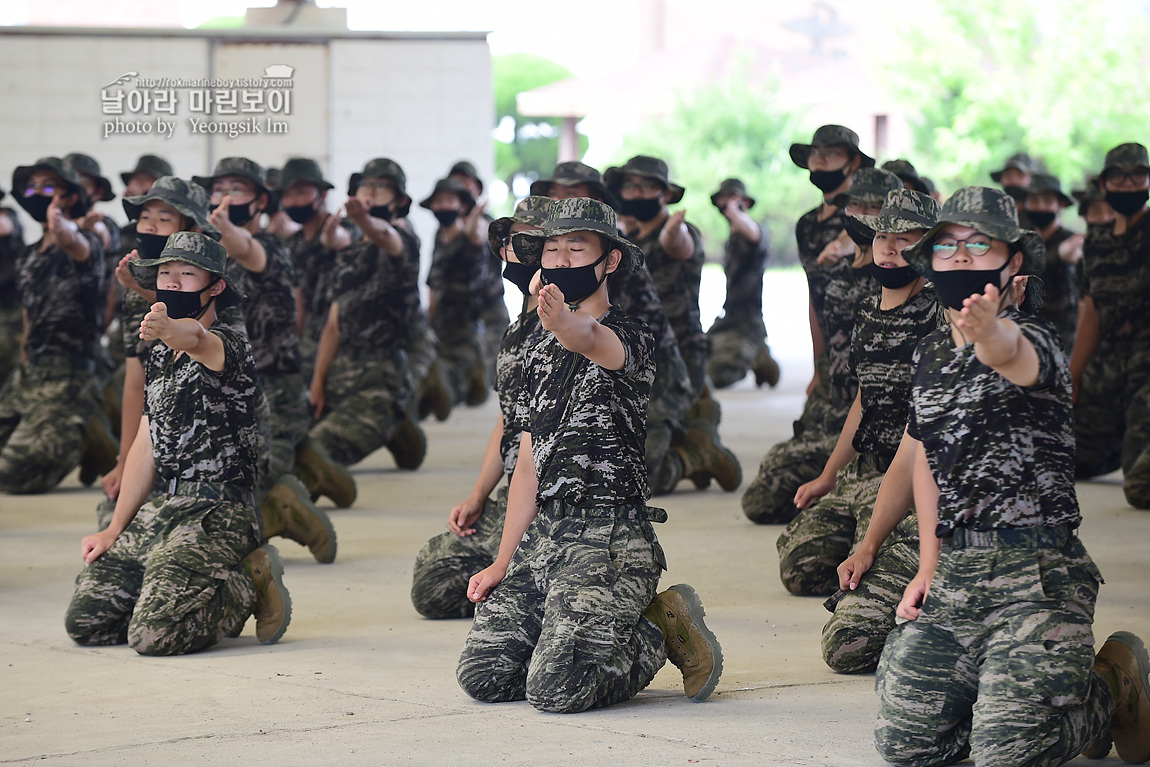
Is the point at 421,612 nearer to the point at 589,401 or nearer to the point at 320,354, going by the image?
the point at 589,401

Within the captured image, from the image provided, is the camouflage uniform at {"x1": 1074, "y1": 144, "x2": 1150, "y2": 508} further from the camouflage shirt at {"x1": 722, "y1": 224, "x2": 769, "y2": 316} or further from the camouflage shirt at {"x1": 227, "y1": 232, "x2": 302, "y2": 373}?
the camouflage shirt at {"x1": 722, "y1": 224, "x2": 769, "y2": 316}

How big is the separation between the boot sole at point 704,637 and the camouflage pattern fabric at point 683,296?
512 centimetres

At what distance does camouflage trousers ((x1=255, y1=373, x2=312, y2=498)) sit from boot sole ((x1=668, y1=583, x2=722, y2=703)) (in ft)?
14.7

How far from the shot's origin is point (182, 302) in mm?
6055

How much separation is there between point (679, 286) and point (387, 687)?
559 centimetres

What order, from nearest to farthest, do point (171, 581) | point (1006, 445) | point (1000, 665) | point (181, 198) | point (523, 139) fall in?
point (1000, 665) < point (1006, 445) < point (171, 581) < point (181, 198) < point (523, 139)

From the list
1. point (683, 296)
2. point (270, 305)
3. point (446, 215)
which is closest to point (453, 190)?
point (446, 215)

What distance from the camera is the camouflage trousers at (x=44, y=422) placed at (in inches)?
404

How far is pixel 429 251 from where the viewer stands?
20469 millimetres

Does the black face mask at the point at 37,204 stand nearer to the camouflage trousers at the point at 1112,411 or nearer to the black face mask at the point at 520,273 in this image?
the black face mask at the point at 520,273

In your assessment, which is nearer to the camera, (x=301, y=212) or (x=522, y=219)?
(x=522, y=219)

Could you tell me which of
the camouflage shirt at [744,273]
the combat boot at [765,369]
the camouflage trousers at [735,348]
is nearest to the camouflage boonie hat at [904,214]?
the camouflage shirt at [744,273]

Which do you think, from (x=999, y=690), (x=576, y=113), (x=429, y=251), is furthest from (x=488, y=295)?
(x=576, y=113)

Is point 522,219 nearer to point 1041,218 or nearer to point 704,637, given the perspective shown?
point 704,637
